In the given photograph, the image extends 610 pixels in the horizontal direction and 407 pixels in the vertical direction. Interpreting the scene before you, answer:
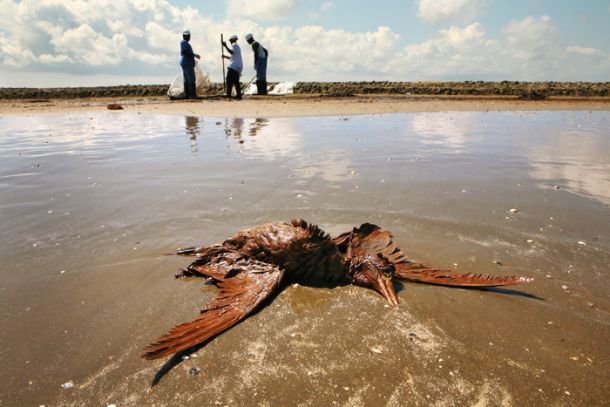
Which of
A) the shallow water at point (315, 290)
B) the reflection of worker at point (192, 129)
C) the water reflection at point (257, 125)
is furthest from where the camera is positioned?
the water reflection at point (257, 125)

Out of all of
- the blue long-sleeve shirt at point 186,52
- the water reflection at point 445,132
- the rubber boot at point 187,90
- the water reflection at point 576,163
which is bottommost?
the water reflection at point 576,163

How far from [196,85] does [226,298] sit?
2165 centimetres

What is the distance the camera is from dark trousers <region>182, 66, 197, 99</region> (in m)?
18.4

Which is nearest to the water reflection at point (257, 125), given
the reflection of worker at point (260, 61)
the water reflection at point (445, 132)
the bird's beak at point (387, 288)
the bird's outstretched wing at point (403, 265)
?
the water reflection at point (445, 132)

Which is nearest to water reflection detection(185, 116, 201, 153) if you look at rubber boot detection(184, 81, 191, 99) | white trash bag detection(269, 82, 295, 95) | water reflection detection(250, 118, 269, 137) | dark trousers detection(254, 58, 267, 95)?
water reflection detection(250, 118, 269, 137)

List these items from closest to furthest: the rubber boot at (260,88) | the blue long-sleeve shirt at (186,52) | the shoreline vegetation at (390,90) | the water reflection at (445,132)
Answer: the water reflection at (445,132), the blue long-sleeve shirt at (186,52), the rubber boot at (260,88), the shoreline vegetation at (390,90)

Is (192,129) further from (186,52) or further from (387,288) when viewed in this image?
(186,52)

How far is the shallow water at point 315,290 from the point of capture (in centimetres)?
169

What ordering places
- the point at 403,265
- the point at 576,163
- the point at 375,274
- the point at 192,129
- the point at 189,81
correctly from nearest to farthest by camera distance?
the point at 375,274 → the point at 403,265 → the point at 576,163 → the point at 192,129 → the point at 189,81

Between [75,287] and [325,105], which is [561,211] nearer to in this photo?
[75,287]

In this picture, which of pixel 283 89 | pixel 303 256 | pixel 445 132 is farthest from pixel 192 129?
pixel 283 89

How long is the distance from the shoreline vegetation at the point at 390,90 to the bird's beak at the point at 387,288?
2066 cm

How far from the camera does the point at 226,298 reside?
2.30 meters

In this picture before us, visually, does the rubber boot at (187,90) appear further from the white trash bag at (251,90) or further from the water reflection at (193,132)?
the water reflection at (193,132)
